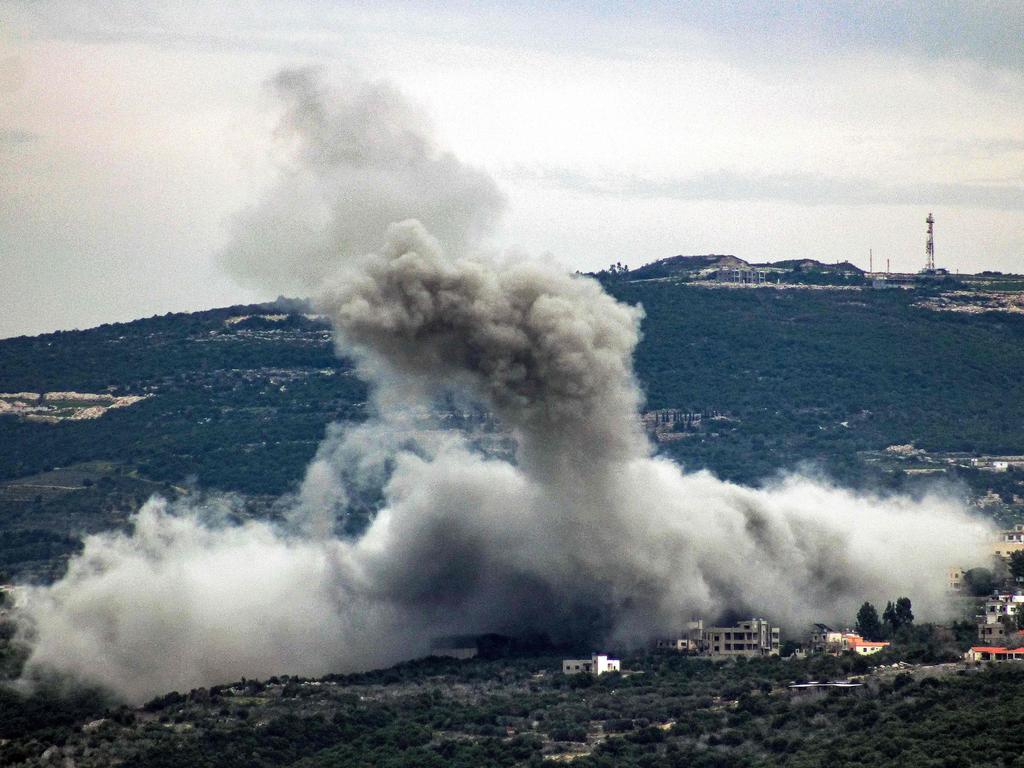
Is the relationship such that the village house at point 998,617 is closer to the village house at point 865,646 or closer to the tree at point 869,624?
the village house at point 865,646

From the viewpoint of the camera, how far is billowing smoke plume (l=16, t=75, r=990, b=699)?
10312cm

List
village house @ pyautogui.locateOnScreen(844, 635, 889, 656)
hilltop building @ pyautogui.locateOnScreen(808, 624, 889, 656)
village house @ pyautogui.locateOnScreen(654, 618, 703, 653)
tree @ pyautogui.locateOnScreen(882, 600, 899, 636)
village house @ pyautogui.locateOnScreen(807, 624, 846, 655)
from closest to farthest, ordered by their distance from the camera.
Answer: village house @ pyautogui.locateOnScreen(844, 635, 889, 656)
hilltop building @ pyautogui.locateOnScreen(808, 624, 889, 656)
village house @ pyautogui.locateOnScreen(807, 624, 846, 655)
village house @ pyautogui.locateOnScreen(654, 618, 703, 653)
tree @ pyautogui.locateOnScreen(882, 600, 899, 636)

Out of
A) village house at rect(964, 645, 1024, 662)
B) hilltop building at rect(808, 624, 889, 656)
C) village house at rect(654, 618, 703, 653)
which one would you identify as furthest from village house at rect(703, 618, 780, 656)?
village house at rect(964, 645, 1024, 662)

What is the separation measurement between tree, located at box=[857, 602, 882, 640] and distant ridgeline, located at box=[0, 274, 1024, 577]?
47099 millimetres

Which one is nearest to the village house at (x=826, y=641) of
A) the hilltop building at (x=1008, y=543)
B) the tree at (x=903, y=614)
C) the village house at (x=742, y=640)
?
the village house at (x=742, y=640)

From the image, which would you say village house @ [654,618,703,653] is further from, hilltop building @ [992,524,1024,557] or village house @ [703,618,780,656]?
hilltop building @ [992,524,1024,557]

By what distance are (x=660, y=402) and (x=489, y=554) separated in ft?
243

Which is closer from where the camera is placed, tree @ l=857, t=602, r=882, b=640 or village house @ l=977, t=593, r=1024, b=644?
village house @ l=977, t=593, r=1024, b=644

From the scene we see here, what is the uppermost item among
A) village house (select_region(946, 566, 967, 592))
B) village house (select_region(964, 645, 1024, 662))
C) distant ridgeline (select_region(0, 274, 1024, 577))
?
distant ridgeline (select_region(0, 274, 1024, 577))

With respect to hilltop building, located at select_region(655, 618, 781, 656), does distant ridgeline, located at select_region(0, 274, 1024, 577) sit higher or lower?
higher

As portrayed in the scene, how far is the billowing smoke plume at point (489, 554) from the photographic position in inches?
4060

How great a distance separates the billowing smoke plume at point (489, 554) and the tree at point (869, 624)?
2996 mm

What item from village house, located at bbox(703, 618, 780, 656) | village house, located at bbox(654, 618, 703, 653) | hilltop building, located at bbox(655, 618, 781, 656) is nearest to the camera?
village house, located at bbox(654, 618, 703, 653)

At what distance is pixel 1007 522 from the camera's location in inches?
5876
